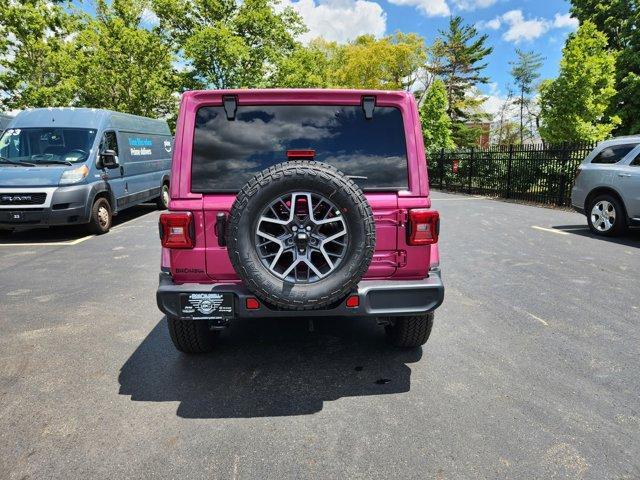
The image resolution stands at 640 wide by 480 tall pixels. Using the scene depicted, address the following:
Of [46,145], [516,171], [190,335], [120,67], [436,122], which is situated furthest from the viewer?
[436,122]

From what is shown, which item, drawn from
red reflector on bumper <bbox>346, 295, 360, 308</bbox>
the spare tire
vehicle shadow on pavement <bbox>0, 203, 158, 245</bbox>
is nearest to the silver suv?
red reflector on bumper <bbox>346, 295, 360, 308</bbox>

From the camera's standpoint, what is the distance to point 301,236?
2.66 meters

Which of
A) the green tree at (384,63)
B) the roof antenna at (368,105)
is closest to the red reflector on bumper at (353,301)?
the roof antenna at (368,105)

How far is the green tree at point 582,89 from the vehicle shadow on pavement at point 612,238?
9.57 meters

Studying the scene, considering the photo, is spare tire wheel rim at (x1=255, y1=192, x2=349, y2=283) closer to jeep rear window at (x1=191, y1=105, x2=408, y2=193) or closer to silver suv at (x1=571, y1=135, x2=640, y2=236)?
jeep rear window at (x1=191, y1=105, x2=408, y2=193)

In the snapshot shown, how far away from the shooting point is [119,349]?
3.71 meters

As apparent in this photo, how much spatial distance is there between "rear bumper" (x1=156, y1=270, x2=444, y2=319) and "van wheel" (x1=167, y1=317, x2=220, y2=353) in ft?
1.58

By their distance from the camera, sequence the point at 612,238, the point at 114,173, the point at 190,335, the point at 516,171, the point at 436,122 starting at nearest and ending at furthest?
the point at 190,335 < the point at 612,238 < the point at 114,173 < the point at 516,171 < the point at 436,122

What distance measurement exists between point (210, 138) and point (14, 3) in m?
21.8

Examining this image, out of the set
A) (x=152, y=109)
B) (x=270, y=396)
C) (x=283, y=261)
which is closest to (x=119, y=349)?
(x=270, y=396)

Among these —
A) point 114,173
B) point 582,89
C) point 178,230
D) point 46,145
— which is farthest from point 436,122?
point 178,230

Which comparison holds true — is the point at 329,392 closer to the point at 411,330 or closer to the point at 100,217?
the point at 411,330

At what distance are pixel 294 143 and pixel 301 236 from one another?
0.72m

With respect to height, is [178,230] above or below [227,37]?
below
